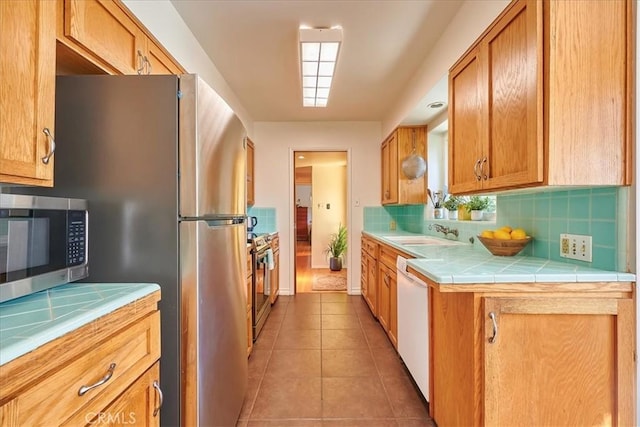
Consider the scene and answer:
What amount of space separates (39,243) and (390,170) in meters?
3.15

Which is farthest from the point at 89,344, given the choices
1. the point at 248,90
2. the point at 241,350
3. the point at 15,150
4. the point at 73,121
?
the point at 248,90

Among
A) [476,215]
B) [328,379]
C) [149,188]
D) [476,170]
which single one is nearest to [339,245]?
[476,215]

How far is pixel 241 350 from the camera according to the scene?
1609 mm

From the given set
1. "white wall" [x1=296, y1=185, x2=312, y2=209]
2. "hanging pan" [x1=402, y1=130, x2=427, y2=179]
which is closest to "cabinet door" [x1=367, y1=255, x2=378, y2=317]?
"hanging pan" [x1=402, y1=130, x2=427, y2=179]

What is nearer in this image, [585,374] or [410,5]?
[585,374]

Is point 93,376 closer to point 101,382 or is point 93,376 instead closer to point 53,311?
point 101,382

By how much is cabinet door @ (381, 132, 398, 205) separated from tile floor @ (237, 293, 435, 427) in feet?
4.78

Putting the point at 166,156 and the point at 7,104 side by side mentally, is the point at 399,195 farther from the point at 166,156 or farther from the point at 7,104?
the point at 7,104

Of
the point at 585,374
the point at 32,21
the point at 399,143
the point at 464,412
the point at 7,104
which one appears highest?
the point at 399,143

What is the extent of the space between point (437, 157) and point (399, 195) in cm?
60

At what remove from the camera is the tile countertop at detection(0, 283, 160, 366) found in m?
0.56

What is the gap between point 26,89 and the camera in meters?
0.82

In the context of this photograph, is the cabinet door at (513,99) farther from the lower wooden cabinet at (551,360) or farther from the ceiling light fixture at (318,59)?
the ceiling light fixture at (318,59)

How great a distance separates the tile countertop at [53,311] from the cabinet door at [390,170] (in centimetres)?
276
